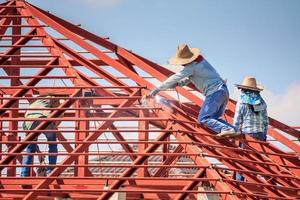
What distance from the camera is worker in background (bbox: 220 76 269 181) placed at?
510 inches

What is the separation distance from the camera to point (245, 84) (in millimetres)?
13172

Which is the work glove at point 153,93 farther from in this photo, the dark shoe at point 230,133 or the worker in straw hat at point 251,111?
the worker in straw hat at point 251,111

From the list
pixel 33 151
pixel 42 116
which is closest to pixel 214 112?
pixel 42 116

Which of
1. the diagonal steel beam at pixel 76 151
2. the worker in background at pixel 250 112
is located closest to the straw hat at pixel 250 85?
the worker in background at pixel 250 112

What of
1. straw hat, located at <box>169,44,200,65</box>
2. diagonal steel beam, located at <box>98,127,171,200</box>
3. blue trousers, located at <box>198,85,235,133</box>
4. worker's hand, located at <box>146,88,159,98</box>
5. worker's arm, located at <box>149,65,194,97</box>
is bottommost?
diagonal steel beam, located at <box>98,127,171,200</box>

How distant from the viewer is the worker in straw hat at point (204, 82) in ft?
39.3

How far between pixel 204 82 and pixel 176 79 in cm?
52

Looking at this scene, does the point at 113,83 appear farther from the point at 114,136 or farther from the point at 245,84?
the point at 245,84

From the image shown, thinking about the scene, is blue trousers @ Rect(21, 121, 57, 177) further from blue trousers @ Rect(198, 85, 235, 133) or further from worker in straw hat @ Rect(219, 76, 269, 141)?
worker in straw hat @ Rect(219, 76, 269, 141)

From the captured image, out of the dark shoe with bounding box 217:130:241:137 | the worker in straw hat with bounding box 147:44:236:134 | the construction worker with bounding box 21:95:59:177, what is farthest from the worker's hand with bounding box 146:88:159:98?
the construction worker with bounding box 21:95:59:177

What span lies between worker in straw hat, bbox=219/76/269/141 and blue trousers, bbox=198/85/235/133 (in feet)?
2.95

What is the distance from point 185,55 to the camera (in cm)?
1214

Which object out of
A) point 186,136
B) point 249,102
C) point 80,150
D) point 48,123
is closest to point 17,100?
point 48,123

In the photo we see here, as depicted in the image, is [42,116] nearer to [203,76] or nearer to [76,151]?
[76,151]
